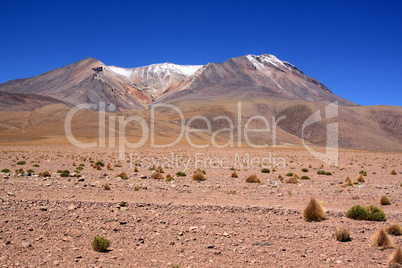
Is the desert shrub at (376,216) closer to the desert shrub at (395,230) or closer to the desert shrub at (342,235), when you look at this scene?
the desert shrub at (395,230)

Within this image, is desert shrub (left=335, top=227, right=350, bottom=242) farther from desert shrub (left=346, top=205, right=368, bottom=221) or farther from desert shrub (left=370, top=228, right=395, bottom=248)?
desert shrub (left=346, top=205, right=368, bottom=221)

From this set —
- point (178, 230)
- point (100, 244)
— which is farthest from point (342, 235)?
point (100, 244)

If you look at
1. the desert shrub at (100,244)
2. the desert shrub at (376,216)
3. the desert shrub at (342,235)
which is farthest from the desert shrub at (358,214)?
the desert shrub at (100,244)

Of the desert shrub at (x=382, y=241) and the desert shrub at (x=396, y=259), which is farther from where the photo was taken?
the desert shrub at (x=382, y=241)

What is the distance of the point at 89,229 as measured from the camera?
29.2ft

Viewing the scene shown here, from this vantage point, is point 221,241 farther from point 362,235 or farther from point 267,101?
point 267,101

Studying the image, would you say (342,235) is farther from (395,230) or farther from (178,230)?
(178,230)

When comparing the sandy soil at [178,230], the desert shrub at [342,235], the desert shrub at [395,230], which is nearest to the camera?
the sandy soil at [178,230]

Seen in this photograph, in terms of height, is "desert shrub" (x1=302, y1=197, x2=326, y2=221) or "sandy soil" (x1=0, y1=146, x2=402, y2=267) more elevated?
"desert shrub" (x1=302, y1=197, x2=326, y2=221)

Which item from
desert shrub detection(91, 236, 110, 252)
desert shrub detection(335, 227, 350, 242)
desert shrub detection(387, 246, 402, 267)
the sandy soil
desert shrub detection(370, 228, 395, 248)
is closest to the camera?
desert shrub detection(387, 246, 402, 267)

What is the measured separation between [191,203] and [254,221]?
10.2 ft

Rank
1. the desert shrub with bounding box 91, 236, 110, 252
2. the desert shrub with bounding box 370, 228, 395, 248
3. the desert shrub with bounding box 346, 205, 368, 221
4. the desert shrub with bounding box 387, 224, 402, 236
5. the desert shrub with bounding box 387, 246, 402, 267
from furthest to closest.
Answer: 1. the desert shrub with bounding box 346, 205, 368, 221
2. the desert shrub with bounding box 387, 224, 402, 236
3. the desert shrub with bounding box 370, 228, 395, 248
4. the desert shrub with bounding box 91, 236, 110, 252
5. the desert shrub with bounding box 387, 246, 402, 267

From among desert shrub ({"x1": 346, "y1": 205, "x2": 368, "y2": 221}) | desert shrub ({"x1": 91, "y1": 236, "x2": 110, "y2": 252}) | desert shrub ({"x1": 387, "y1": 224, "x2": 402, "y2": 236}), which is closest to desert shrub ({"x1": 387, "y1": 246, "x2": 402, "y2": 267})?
desert shrub ({"x1": 387, "y1": 224, "x2": 402, "y2": 236})

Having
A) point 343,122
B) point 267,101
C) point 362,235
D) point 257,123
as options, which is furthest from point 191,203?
point 267,101
